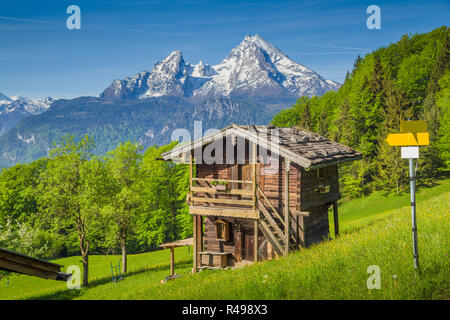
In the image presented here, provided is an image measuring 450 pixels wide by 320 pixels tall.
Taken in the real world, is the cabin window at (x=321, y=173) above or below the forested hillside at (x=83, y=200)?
above

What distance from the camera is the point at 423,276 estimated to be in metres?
8.51

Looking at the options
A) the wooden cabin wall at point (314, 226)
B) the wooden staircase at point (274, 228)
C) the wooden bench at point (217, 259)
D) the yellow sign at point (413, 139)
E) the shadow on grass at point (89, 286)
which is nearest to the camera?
the yellow sign at point (413, 139)

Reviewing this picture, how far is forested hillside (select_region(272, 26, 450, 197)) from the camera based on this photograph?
46.2m

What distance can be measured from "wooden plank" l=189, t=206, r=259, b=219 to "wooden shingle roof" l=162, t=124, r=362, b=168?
3378mm

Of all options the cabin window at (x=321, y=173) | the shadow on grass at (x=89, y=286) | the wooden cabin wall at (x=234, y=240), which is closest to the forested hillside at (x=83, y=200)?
the shadow on grass at (x=89, y=286)

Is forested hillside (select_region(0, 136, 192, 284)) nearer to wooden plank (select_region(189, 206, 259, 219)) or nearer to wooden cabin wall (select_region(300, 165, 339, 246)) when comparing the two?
wooden plank (select_region(189, 206, 259, 219))

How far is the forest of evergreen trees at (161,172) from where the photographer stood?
32.7 meters

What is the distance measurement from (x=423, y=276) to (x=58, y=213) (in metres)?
30.6

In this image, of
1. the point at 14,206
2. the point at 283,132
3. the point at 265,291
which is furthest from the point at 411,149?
the point at 14,206

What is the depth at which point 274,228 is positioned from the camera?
18.4m

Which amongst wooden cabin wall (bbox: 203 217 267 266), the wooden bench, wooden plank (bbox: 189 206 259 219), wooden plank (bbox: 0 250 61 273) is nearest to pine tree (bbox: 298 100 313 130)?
wooden cabin wall (bbox: 203 217 267 266)

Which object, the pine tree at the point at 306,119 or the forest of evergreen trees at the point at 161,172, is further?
the pine tree at the point at 306,119

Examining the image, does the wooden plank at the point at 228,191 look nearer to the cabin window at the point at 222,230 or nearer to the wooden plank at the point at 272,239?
the wooden plank at the point at 272,239

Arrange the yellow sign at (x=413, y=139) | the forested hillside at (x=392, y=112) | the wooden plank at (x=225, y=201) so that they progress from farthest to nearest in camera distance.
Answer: the forested hillside at (x=392, y=112) → the wooden plank at (x=225, y=201) → the yellow sign at (x=413, y=139)
